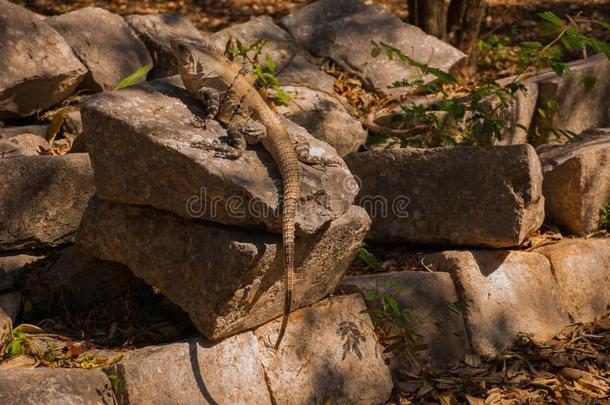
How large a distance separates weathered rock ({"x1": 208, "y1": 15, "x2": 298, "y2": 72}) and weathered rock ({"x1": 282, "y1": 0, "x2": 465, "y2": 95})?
20 centimetres

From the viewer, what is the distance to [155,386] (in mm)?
4211

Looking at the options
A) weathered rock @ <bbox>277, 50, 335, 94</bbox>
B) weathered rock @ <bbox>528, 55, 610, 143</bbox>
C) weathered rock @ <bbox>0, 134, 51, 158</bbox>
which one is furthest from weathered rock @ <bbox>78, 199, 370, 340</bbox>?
weathered rock @ <bbox>528, 55, 610, 143</bbox>

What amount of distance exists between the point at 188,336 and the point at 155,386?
0.54 meters

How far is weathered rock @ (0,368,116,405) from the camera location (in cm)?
382

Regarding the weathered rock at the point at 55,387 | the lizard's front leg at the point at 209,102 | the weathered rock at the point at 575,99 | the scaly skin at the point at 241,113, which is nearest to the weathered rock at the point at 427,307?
the scaly skin at the point at 241,113

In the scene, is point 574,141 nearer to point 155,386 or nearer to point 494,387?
point 494,387

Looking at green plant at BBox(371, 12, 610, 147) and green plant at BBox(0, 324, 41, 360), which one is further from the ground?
green plant at BBox(371, 12, 610, 147)

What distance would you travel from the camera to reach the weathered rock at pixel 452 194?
5.41m

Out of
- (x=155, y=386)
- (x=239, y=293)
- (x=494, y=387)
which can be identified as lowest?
(x=494, y=387)

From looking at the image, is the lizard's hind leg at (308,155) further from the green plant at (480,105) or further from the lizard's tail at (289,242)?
the green plant at (480,105)

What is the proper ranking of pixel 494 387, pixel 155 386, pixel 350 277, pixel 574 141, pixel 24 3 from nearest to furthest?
pixel 155 386, pixel 494 387, pixel 350 277, pixel 574 141, pixel 24 3

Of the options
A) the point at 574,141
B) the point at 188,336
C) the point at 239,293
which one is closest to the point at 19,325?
the point at 188,336

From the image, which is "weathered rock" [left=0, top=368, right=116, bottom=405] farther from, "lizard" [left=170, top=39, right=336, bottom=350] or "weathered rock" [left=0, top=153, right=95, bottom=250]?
"weathered rock" [left=0, top=153, right=95, bottom=250]

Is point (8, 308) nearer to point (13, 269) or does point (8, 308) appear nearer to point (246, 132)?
point (13, 269)
